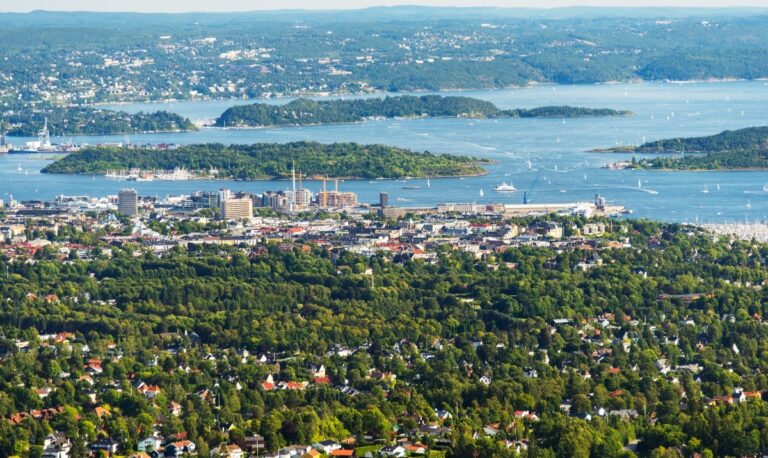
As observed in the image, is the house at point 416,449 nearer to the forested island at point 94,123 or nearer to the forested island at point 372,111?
the forested island at point 94,123

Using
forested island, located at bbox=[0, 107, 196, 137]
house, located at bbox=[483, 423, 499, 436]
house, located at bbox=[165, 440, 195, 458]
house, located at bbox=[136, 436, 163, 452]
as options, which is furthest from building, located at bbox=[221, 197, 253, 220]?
forested island, located at bbox=[0, 107, 196, 137]

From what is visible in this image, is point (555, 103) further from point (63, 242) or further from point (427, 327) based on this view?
point (427, 327)

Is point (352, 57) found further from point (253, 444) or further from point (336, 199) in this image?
point (253, 444)

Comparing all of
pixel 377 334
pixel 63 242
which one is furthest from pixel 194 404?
pixel 63 242

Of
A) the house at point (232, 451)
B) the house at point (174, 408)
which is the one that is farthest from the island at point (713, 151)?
the house at point (232, 451)

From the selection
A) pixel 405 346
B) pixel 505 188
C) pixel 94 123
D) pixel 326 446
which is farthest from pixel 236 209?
pixel 94 123

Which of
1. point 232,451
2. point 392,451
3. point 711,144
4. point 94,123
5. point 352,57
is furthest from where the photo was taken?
point 352,57

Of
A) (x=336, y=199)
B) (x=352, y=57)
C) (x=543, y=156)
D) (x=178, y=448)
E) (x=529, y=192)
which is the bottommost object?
(x=352, y=57)
